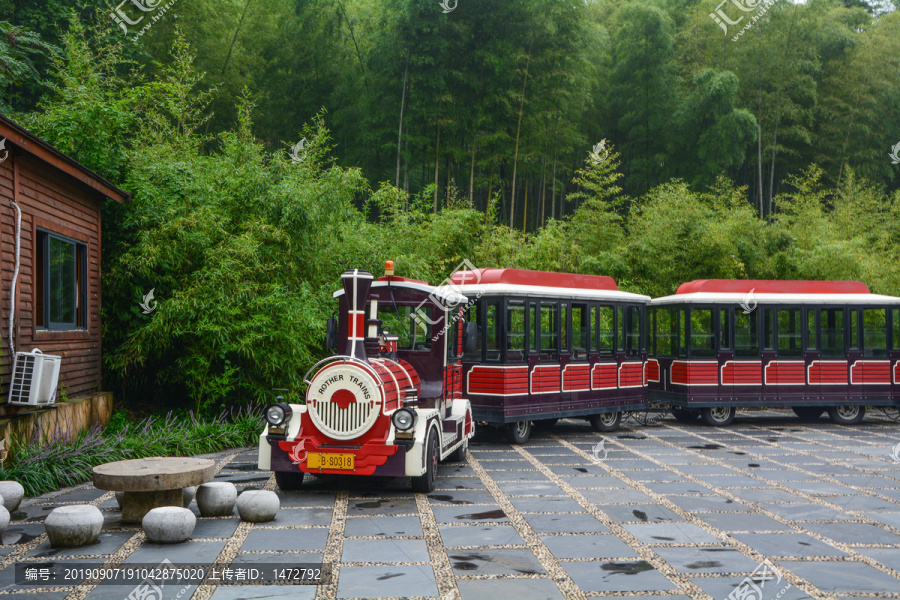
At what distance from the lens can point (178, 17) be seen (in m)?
18.6

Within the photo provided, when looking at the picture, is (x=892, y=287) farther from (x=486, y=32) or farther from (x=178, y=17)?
(x=178, y=17)

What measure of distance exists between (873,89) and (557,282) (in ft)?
53.8

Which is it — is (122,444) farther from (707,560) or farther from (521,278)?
(707,560)

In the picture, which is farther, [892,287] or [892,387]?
[892,287]

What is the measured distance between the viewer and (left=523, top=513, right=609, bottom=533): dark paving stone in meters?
5.97

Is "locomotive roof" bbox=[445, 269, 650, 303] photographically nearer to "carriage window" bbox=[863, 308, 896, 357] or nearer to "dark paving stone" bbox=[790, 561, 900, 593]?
"carriage window" bbox=[863, 308, 896, 357]

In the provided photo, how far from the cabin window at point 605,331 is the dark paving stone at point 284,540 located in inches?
277

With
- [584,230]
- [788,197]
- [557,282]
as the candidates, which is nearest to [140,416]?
[557,282]

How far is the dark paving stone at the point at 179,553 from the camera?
197 inches

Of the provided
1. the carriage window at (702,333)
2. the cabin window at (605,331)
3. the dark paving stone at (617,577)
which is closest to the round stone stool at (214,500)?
the dark paving stone at (617,577)

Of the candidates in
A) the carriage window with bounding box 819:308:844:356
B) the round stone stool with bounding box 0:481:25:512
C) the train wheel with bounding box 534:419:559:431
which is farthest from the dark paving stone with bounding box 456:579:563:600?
the carriage window with bounding box 819:308:844:356

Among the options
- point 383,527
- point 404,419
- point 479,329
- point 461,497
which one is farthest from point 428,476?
point 479,329

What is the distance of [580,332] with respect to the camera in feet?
38.5

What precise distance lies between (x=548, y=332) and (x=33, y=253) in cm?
664
